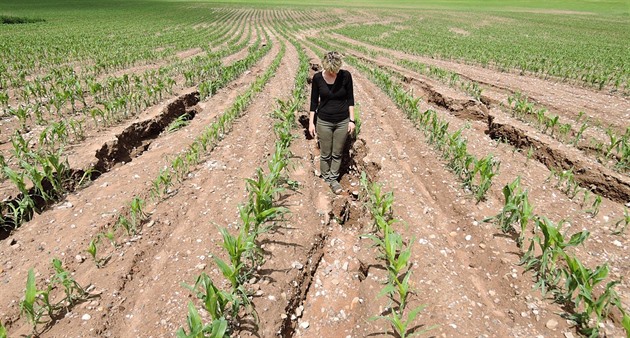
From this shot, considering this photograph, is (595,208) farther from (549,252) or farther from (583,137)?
(583,137)

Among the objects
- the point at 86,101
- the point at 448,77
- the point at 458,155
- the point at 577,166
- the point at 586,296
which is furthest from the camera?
the point at 448,77

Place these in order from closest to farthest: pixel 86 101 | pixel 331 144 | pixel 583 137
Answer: pixel 331 144 → pixel 583 137 → pixel 86 101

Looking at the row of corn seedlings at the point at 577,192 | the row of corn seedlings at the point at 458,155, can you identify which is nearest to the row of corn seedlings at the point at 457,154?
the row of corn seedlings at the point at 458,155

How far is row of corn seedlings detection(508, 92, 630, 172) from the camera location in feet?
20.6

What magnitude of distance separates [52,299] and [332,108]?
14.5 ft

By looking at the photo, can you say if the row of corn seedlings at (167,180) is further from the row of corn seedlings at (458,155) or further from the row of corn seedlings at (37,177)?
the row of corn seedlings at (458,155)

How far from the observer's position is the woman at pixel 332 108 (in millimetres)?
5422

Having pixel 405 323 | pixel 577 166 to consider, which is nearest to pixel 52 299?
pixel 405 323

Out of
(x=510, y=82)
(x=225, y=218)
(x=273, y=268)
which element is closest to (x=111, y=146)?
(x=225, y=218)

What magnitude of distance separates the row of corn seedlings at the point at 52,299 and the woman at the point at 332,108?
3.81 m

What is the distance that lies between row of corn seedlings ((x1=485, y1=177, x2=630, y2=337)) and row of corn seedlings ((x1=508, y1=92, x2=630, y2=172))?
3195mm

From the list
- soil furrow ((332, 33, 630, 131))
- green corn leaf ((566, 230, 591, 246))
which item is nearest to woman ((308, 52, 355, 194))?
green corn leaf ((566, 230, 591, 246))

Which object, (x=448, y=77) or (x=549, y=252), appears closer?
(x=549, y=252)

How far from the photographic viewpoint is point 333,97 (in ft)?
18.0
